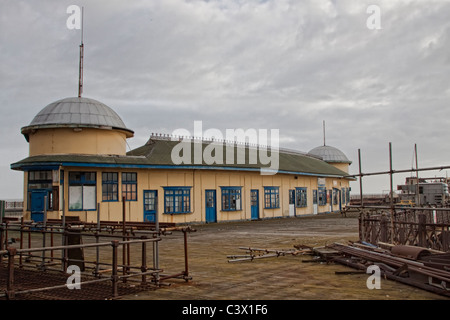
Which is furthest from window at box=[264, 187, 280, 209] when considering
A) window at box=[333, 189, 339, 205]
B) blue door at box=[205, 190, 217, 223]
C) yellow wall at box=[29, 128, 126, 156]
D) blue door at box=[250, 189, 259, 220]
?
yellow wall at box=[29, 128, 126, 156]

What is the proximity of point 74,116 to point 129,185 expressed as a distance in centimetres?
537

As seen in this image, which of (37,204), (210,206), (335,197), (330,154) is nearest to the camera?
(37,204)

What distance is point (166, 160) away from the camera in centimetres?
3041

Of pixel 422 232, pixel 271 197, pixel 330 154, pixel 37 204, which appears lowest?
pixel 422 232

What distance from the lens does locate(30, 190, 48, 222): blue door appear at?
85.0ft

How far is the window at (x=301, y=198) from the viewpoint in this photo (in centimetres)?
4242

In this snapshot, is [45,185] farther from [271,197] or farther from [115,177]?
Answer: [271,197]

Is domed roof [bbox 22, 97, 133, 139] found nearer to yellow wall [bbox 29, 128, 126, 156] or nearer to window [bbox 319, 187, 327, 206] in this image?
yellow wall [bbox 29, 128, 126, 156]

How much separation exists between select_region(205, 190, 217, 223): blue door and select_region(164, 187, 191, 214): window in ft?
5.91

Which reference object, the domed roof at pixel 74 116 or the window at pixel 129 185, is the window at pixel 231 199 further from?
the domed roof at pixel 74 116

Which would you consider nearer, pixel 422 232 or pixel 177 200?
pixel 422 232

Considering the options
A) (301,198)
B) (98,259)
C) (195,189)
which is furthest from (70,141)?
(301,198)
